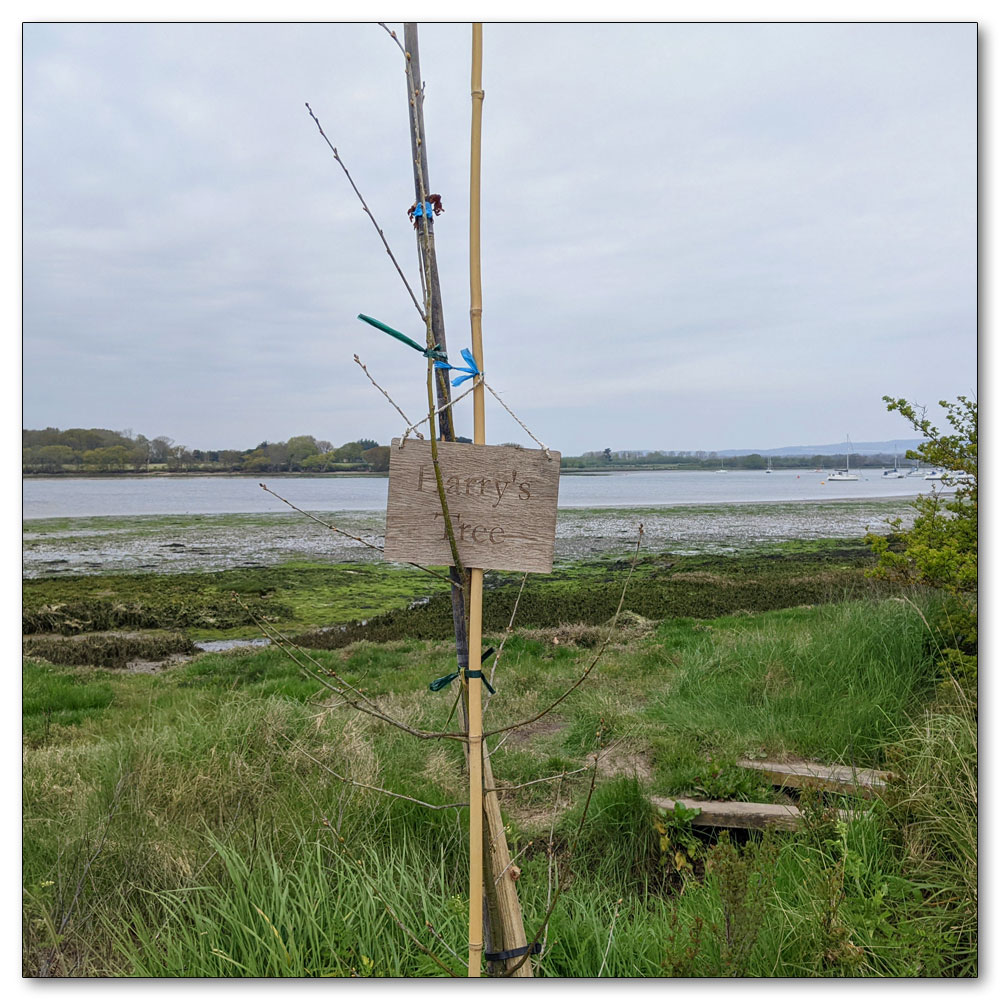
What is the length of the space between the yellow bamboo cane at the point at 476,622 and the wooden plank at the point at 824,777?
1460 mm

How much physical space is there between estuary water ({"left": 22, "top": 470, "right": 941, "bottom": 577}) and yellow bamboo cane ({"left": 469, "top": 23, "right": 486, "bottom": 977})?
15.5ft

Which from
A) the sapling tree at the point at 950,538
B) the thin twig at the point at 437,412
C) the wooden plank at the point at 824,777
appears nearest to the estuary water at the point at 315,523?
the sapling tree at the point at 950,538

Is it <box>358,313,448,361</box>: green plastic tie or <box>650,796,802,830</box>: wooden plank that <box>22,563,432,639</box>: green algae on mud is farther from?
<box>358,313,448,361</box>: green plastic tie

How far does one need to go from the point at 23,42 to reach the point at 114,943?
2.61 metres

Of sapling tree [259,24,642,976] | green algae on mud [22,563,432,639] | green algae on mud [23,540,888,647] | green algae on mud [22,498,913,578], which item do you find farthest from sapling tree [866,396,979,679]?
green algae on mud [22,498,913,578]

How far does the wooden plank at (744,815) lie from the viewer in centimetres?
233

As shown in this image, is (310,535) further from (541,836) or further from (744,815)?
(744,815)

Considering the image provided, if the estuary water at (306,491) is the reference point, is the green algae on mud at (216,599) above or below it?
below

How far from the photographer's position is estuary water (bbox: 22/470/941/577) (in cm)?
798

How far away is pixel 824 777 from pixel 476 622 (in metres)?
2.08

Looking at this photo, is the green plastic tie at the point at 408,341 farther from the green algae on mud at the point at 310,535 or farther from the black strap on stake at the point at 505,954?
the green algae on mud at the point at 310,535

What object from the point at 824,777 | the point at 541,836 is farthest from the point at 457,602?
the point at 824,777

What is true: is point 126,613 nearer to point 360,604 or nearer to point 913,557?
point 360,604

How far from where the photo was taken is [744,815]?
7.91 ft
